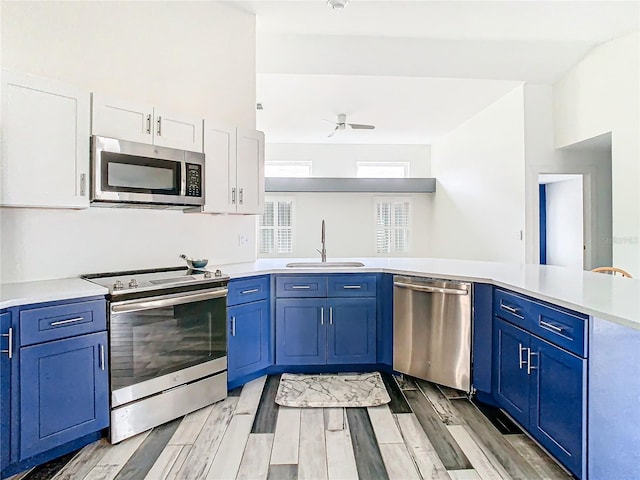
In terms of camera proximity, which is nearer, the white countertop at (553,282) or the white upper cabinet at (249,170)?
the white countertop at (553,282)

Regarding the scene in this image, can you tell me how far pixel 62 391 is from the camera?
6.15ft

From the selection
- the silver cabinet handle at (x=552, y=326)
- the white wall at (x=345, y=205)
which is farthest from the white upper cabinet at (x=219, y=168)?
the white wall at (x=345, y=205)

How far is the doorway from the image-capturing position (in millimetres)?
5957

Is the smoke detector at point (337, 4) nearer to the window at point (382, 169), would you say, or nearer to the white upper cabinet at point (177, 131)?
the white upper cabinet at point (177, 131)

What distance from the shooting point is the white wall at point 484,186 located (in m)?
5.34

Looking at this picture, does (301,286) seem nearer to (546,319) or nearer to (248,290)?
(248,290)

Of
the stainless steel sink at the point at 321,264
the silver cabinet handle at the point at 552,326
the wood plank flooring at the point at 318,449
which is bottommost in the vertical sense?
the wood plank flooring at the point at 318,449

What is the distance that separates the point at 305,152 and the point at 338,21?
5.19 meters

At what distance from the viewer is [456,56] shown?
14.4 feet

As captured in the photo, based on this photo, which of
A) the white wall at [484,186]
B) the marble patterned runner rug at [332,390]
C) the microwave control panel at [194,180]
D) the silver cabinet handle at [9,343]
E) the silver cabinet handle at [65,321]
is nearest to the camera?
the silver cabinet handle at [9,343]

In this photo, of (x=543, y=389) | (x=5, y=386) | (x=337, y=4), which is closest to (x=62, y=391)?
(x=5, y=386)

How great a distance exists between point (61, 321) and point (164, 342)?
22.3 inches

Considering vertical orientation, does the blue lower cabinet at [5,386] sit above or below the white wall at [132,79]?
below

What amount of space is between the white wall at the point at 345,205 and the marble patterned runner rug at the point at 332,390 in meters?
5.87
